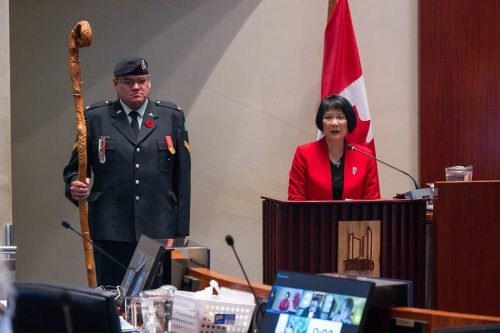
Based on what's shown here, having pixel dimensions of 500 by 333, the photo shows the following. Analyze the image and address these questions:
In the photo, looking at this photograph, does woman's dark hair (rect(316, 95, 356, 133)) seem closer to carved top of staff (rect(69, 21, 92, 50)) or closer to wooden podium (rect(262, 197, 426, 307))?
wooden podium (rect(262, 197, 426, 307))

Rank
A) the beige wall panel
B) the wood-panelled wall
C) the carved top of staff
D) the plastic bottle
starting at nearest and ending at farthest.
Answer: the plastic bottle
the carved top of staff
the wood-panelled wall
the beige wall panel

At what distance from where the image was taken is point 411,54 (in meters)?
5.63

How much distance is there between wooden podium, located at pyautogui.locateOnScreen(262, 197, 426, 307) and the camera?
3.41 m

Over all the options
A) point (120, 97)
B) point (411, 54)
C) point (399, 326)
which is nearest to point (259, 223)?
point (411, 54)

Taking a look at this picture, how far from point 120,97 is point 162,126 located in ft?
0.79

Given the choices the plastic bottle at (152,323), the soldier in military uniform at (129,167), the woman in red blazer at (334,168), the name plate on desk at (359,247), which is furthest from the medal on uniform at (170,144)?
the plastic bottle at (152,323)

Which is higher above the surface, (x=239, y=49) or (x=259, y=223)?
(x=239, y=49)

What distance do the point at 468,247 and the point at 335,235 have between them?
1.70 feet

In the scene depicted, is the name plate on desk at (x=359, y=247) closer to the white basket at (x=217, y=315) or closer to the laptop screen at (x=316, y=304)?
the white basket at (x=217, y=315)

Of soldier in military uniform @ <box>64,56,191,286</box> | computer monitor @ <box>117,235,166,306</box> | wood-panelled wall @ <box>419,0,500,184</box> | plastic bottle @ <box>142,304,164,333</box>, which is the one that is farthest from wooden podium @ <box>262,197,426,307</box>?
wood-panelled wall @ <box>419,0,500,184</box>

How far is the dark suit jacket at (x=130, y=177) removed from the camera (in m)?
4.10

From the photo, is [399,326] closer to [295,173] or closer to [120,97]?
[295,173]

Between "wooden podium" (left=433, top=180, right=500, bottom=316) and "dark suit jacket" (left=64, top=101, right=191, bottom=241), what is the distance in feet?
4.36

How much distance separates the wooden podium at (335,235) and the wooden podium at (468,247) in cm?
10
